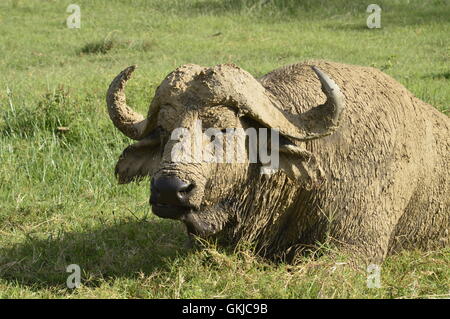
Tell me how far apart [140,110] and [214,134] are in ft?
15.6

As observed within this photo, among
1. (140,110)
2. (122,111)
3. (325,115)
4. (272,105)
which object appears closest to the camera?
(325,115)

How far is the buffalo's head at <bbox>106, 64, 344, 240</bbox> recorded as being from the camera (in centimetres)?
404

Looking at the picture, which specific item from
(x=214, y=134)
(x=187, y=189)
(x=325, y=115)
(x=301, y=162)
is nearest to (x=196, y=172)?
(x=187, y=189)

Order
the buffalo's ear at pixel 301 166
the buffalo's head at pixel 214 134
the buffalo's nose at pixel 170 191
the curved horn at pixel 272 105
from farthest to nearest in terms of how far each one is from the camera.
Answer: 1. the buffalo's ear at pixel 301 166
2. the curved horn at pixel 272 105
3. the buffalo's head at pixel 214 134
4. the buffalo's nose at pixel 170 191

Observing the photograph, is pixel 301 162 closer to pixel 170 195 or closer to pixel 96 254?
pixel 170 195

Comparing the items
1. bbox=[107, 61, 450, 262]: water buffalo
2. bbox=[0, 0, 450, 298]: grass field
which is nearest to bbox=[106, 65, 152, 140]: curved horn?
bbox=[107, 61, 450, 262]: water buffalo

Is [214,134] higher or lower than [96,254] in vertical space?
higher

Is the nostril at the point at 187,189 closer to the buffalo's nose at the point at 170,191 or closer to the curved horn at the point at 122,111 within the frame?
the buffalo's nose at the point at 170,191

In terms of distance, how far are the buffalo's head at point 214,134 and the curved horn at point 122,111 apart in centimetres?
1

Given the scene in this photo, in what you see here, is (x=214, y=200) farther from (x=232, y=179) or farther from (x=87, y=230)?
(x=87, y=230)

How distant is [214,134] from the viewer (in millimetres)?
4203

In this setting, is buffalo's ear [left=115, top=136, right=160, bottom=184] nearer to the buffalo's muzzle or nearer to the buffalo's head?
the buffalo's head

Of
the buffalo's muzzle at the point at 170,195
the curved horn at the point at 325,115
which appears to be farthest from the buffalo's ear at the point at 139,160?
the curved horn at the point at 325,115

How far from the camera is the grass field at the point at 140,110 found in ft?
15.1
